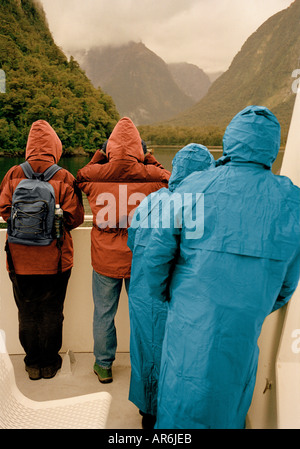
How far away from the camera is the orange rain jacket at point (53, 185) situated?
1.66m

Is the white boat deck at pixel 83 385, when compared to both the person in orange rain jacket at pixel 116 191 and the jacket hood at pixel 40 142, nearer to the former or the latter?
the person in orange rain jacket at pixel 116 191

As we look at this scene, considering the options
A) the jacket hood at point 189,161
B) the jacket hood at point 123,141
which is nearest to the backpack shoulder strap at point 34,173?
the jacket hood at point 123,141

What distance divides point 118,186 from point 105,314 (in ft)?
2.53

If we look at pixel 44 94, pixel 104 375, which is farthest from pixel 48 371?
pixel 44 94

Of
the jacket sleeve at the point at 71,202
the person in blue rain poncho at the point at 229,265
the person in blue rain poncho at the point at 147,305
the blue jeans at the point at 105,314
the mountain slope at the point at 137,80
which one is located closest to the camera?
the person in blue rain poncho at the point at 229,265

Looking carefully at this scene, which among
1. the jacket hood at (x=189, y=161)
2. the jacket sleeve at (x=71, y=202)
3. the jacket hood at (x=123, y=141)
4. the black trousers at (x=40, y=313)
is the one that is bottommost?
the black trousers at (x=40, y=313)

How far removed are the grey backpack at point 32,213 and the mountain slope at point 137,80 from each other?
1372 mm

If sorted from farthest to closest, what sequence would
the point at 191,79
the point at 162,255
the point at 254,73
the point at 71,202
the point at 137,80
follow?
1. the point at 137,80
2. the point at 191,79
3. the point at 254,73
4. the point at 71,202
5. the point at 162,255

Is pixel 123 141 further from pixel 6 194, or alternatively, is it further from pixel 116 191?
pixel 6 194

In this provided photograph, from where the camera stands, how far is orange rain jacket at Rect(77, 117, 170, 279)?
62.6 inches

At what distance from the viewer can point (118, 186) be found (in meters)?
1.62

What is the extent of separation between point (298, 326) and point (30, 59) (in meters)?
3.37

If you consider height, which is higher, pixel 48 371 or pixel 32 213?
pixel 32 213

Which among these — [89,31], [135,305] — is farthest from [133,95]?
[135,305]
